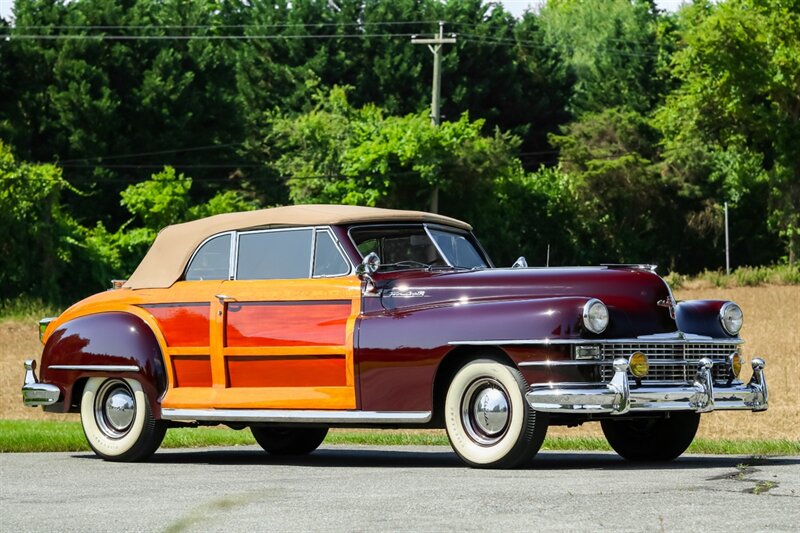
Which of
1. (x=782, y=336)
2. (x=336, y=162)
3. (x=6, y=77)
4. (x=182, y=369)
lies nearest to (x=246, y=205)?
(x=336, y=162)

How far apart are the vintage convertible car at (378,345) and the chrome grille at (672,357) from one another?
1 cm

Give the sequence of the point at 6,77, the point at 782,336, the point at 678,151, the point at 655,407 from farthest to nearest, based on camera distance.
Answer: the point at 678,151
the point at 6,77
the point at 782,336
the point at 655,407

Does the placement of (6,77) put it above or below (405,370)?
above

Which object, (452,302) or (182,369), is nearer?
(452,302)

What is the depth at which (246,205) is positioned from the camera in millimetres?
60562

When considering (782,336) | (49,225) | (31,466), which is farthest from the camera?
(49,225)

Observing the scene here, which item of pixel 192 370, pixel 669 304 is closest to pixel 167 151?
pixel 192 370

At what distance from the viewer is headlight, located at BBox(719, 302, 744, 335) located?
1084 cm

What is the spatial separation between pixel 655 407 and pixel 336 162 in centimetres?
5321

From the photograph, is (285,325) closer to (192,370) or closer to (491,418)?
(192,370)

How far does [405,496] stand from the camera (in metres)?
8.03

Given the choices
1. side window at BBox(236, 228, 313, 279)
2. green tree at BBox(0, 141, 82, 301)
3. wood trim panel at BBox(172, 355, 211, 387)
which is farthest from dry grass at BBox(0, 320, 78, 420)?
side window at BBox(236, 228, 313, 279)

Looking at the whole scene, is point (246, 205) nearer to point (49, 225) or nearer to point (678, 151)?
point (49, 225)

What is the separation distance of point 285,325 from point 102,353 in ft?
5.86
